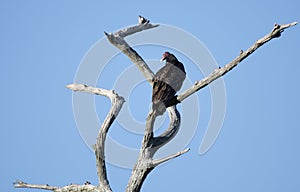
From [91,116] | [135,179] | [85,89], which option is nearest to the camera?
[135,179]

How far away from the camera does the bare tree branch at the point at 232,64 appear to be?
20.0ft

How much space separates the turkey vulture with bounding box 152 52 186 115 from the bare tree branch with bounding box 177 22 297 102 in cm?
17

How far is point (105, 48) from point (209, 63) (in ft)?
5.63

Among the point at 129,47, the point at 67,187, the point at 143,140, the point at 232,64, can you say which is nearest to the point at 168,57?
the point at 129,47

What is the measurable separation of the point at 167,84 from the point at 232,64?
1.01m

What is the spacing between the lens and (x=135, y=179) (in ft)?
21.6

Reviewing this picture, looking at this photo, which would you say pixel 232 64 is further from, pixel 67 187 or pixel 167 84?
pixel 67 187

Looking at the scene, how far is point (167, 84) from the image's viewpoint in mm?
6863

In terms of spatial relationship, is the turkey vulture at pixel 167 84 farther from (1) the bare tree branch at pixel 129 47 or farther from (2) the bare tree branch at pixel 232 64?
(1) the bare tree branch at pixel 129 47

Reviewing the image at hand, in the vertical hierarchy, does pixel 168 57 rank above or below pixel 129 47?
below

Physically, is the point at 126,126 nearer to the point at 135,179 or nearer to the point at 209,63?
the point at 135,179

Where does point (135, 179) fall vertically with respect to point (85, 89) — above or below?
below

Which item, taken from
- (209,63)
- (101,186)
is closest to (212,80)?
(209,63)

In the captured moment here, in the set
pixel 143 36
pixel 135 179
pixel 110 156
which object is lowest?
pixel 135 179
